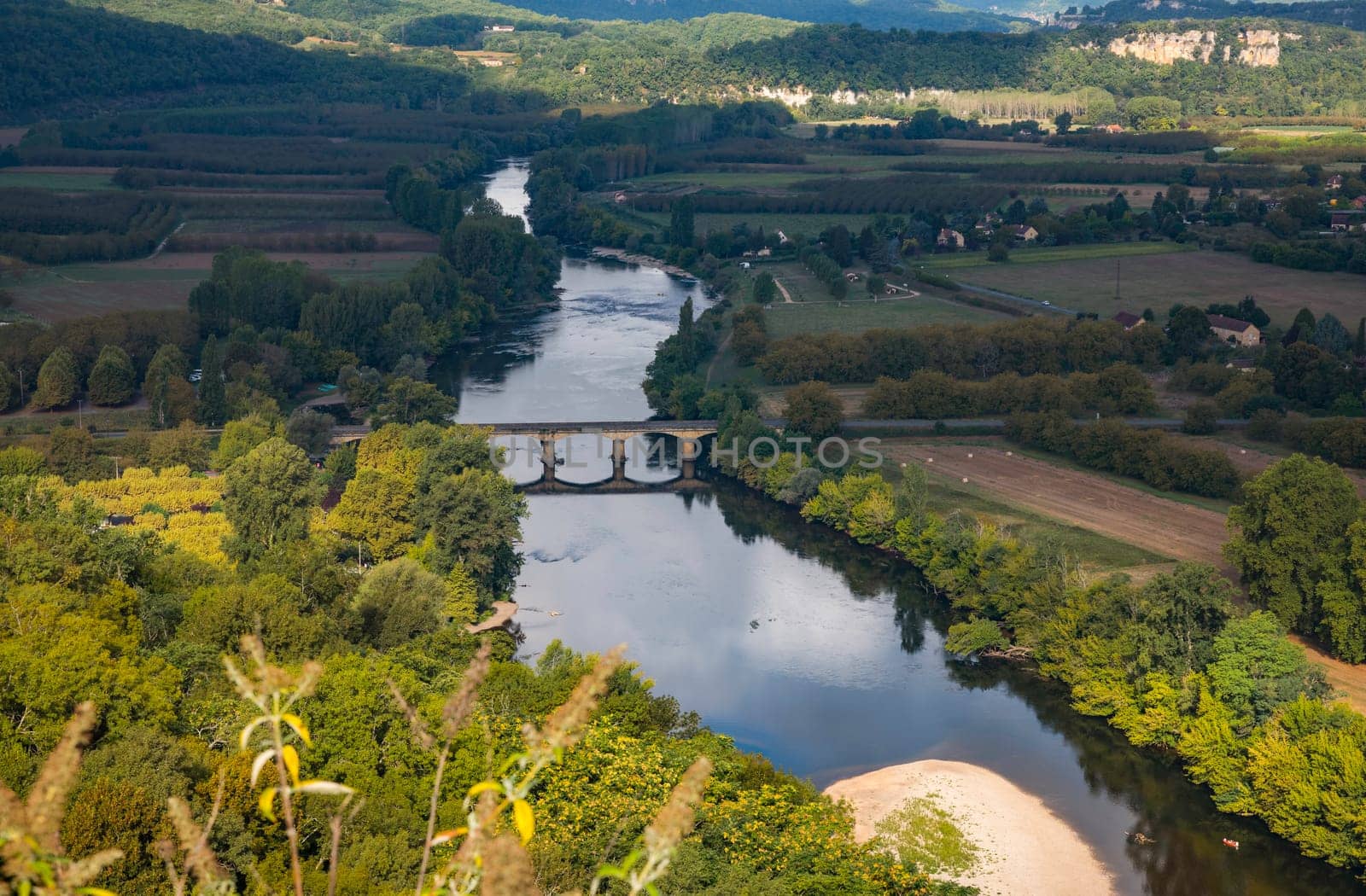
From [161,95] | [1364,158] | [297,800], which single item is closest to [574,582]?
[297,800]

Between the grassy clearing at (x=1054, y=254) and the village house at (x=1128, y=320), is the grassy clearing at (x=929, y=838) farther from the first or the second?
the grassy clearing at (x=1054, y=254)

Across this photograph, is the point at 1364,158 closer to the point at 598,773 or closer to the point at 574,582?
the point at 574,582

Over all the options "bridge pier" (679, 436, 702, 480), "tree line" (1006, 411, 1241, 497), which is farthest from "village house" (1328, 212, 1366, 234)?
"bridge pier" (679, 436, 702, 480)

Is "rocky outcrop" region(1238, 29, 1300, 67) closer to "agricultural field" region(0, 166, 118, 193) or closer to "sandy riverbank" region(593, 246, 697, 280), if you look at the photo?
"sandy riverbank" region(593, 246, 697, 280)

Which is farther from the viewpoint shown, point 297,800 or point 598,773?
point 598,773

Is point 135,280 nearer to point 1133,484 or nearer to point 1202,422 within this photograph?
point 1133,484

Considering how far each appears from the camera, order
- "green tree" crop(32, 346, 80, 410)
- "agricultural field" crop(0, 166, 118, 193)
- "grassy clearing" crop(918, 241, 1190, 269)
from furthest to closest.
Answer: "agricultural field" crop(0, 166, 118, 193) < "grassy clearing" crop(918, 241, 1190, 269) < "green tree" crop(32, 346, 80, 410)
